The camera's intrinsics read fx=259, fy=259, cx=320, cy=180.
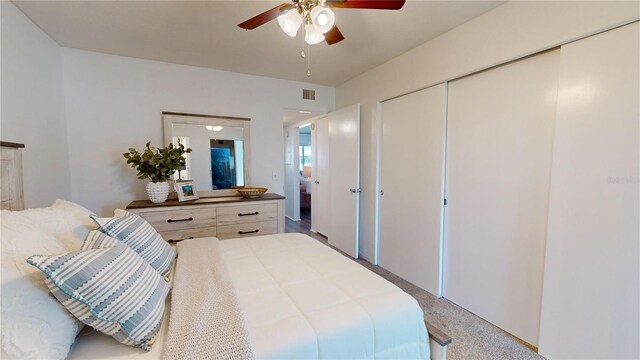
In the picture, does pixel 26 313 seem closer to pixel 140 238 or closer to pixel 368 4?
pixel 140 238

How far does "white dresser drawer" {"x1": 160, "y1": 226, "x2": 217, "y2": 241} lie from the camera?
251cm

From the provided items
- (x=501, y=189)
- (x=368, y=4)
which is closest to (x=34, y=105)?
(x=368, y=4)

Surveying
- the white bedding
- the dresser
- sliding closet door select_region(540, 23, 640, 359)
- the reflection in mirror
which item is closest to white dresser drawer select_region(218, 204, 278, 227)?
the dresser

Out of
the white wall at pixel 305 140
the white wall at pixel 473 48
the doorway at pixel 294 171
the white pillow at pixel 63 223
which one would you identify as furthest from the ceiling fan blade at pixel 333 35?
the white wall at pixel 305 140

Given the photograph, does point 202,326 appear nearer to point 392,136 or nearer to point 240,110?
point 392,136

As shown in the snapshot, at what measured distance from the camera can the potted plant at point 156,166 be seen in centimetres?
255

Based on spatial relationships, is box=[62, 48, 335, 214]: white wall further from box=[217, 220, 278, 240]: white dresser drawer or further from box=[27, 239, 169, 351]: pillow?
box=[27, 239, 169, 351]: pillow

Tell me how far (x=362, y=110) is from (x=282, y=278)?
8.31 ft

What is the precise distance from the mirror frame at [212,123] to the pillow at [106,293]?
2.20 m

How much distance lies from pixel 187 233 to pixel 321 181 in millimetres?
2321

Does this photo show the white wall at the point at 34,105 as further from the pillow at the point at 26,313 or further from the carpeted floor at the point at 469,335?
the carpeted floor at the point at 469,335

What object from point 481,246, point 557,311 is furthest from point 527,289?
point 481,246

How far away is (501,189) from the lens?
199 centimetres

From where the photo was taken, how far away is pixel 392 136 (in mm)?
2934
